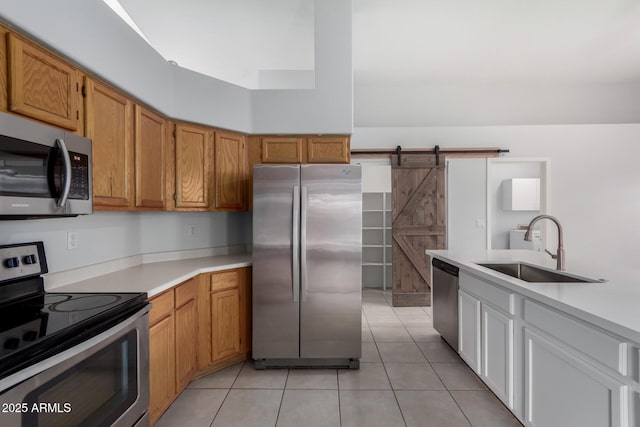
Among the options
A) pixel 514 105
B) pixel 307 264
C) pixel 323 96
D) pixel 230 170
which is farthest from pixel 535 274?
pixel 514 105

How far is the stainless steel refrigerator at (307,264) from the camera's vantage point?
2.78m

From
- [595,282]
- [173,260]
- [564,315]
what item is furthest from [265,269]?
[595,282]

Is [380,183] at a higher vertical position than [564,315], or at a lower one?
higher

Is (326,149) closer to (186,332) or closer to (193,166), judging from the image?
(193,166)

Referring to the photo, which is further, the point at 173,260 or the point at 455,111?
the point at 455,111

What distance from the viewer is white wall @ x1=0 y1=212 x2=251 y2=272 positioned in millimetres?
1901

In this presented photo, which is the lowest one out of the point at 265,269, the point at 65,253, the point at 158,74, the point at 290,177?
the point at 265,269

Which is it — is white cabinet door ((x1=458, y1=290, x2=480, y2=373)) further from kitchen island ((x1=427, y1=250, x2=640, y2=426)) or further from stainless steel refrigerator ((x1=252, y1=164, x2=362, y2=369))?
stainless steel refrigerator ((x1=252, y1=164, x2=362, y2=369))

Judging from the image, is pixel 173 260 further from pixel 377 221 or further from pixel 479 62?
pixel 479 62

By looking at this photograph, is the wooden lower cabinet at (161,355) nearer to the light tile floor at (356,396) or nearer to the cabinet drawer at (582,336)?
the light tile floor at (356,396)

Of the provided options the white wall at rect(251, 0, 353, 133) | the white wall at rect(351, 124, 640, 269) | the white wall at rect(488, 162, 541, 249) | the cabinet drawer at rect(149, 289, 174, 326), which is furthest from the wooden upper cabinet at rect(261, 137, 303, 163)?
the white wall at rect(488, 162, 541, 249)

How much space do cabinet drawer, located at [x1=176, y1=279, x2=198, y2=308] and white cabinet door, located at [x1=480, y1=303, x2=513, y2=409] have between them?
2.09 metres

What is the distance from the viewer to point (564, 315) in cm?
152

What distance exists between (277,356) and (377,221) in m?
3.34
